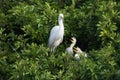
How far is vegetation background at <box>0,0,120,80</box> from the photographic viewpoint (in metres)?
7.86

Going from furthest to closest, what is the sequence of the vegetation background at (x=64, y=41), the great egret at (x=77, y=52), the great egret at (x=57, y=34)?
the great egret at (x=57, y=34)
the great egret at (x=77, y=52)
the vegetation background at (x=64, y=41)

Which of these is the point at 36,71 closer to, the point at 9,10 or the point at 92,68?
the point at 92,68

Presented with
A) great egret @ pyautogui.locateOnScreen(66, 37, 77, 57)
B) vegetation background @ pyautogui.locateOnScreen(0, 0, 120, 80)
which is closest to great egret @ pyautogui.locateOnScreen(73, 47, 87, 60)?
great egret @ pyautogui.locateOnScreen(66, 37, 77, 57)

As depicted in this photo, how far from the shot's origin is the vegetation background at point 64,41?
7.86m

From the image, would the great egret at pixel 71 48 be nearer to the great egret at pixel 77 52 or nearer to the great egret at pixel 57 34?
the great egret at pixel 77 52

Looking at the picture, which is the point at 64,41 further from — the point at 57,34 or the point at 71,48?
the point at 57,34

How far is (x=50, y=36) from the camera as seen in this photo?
8.62 m

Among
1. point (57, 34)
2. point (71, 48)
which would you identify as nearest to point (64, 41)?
point (71, 48)

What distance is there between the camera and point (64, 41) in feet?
30.1

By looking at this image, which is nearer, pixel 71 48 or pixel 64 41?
pixel 71 48

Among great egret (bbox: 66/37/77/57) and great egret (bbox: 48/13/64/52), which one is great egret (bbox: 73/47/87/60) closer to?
great egret (bbox: 66/37/77/57)

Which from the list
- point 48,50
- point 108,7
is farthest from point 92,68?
point 108,7

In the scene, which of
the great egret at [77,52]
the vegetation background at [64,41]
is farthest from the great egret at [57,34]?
the great egret at [77,52]

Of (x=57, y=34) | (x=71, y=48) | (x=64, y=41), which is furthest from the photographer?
(x=64, y=41)
